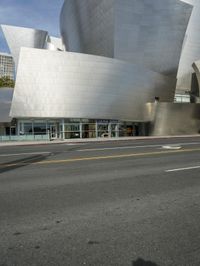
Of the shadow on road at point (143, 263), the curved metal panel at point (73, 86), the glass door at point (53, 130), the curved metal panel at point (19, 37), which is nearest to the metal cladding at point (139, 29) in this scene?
the curved metal panel at point (73, 86)

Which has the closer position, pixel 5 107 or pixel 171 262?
pixel 171 262

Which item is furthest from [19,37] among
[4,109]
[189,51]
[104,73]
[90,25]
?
[189,51]

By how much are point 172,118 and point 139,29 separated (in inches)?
561

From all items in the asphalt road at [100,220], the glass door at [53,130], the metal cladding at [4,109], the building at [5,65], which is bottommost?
the asphalt road at [100,220]

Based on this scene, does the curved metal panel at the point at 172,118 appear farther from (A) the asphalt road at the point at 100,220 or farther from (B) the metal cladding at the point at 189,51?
(A) the asphalt road at the point at 100,220

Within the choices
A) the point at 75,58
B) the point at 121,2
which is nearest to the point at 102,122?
the point at 75,58

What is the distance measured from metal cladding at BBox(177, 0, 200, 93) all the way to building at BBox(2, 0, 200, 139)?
628 centimetres

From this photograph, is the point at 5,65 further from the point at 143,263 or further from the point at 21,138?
the point at 143,263

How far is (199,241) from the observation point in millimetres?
3590

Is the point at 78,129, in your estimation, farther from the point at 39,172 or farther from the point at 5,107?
the point at 39,172

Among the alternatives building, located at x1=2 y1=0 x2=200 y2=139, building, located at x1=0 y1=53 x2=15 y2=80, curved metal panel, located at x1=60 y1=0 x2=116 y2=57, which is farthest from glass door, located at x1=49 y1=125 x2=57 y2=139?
building, located at x1=0 y1=53 x2=15 y2=80

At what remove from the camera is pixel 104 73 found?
3691cm

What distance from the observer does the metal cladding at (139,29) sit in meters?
41.2

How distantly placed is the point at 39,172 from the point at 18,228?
470cm
